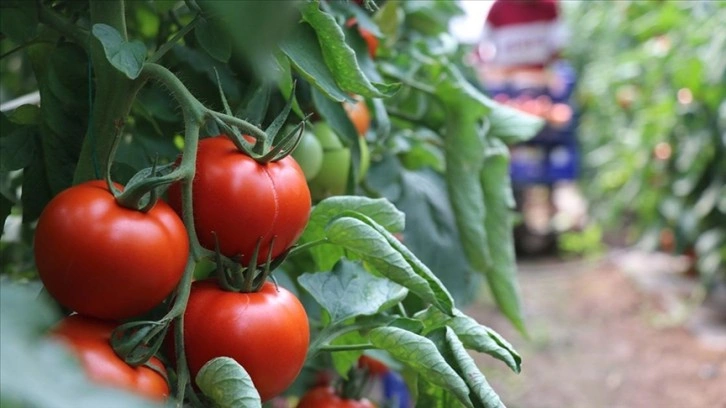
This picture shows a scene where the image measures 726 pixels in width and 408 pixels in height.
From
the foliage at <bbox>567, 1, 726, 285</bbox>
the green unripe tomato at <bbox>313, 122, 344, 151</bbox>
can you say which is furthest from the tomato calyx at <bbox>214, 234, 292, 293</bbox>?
the foliage at <bbox>567, 1, 726, 285</bbox>

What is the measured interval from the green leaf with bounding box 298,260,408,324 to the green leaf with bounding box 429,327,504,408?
0.18 ft

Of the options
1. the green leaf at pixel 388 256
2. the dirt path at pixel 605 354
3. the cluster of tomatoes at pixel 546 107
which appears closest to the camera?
the green leaf at pixel 388 256

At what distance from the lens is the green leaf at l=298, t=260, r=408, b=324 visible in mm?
554

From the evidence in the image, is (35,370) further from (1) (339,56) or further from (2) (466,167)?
(2) (466,167)

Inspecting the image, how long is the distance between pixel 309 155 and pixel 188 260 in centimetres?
28

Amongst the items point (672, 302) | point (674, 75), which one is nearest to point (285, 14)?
point (674, 75)

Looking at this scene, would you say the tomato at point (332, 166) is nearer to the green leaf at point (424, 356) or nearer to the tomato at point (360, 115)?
the tomato at point (360, 115)

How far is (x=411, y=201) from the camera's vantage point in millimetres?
883

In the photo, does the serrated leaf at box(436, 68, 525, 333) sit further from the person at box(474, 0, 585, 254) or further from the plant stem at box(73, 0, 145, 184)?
the person at box(474, 0, 585, 254)

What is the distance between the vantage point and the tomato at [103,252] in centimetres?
41

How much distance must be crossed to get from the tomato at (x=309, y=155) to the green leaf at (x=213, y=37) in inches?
7.5

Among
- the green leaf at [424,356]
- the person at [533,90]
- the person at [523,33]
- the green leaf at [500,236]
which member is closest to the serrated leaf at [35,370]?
the green leaf at [424,356]

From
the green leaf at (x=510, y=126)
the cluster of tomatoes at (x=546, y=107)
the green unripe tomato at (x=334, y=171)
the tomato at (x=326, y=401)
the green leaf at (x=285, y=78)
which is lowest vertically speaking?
the cluster of tomatoes at (x=546, y=107)

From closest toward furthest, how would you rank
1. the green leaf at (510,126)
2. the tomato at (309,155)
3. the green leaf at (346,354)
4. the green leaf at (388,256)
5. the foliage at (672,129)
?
the green leaf at (388,256) < the green leaf at (346,354) < the tomato at (309,155) < the green leaf at (510,126) < the foliage at (672,129)
